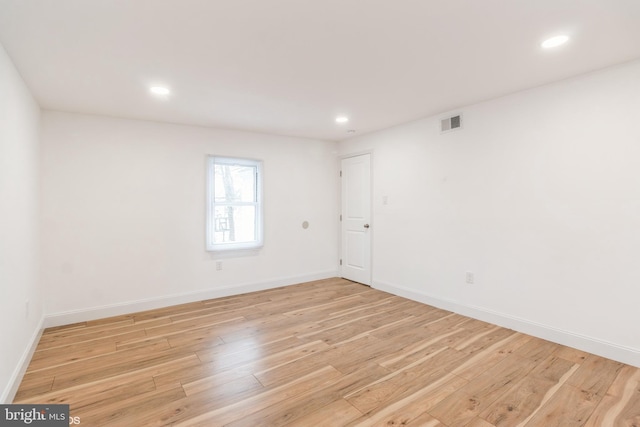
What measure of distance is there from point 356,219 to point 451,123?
2139 mm

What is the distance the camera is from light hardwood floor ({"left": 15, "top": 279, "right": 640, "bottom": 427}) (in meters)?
1.95

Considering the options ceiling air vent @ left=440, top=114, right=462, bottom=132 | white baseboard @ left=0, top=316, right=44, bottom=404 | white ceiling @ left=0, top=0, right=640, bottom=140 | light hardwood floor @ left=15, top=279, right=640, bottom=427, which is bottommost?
light hardwood floor @ left=15, top=279, right=640, bottom=427

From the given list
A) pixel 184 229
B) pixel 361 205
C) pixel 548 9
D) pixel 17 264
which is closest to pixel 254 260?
pixel 184 229

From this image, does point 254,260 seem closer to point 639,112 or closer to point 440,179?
point 440,179

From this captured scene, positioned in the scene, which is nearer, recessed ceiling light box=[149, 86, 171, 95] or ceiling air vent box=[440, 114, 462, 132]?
recessed ceiling light box=[149, 86, 171, 95]

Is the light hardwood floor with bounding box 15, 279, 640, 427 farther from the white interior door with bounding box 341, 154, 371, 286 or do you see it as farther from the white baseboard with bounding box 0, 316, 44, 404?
the white interior door with bounding box 341, 154, 371, 286

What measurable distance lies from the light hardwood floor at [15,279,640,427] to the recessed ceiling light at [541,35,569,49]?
243cm

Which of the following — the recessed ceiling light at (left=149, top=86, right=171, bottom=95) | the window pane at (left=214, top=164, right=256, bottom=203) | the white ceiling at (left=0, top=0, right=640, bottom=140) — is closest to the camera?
the white ceiling at (left=0, top=0, right=640, bottom=140)

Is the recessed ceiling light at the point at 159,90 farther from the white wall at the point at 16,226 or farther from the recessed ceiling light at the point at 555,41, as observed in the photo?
the recessed ceiling light at the point at 555,41

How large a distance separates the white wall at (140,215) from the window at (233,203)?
5.0 inches

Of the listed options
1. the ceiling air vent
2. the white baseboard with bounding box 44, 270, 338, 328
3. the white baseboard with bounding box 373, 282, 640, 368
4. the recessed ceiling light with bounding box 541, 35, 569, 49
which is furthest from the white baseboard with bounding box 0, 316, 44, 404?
the ceiling air vent

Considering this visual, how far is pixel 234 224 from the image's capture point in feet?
15.4
